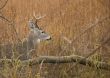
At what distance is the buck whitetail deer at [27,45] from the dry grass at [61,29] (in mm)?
118

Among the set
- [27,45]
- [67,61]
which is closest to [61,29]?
[27,45]

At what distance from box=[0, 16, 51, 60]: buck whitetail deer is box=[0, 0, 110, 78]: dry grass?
12 cm

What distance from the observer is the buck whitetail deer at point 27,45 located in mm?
4520

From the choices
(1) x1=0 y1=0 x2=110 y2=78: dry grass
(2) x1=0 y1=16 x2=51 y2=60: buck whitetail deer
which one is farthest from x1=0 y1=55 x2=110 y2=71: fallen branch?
(2) x1=0 y1=16 x2=51 y2=60: buck whitetail deer

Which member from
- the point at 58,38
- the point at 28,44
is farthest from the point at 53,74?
the point at 28,44

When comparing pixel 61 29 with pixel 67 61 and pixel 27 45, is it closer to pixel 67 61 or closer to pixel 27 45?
pixel 27 45

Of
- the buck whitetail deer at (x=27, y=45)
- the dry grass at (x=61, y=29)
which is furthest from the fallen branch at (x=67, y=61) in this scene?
the buck whitetail deer at (x=27, y=45)

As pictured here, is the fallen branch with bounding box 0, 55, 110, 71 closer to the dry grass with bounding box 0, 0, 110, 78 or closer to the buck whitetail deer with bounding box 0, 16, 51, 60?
the dry grass with bounding box 0, 0, 110, 78

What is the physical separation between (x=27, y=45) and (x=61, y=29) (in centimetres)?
56

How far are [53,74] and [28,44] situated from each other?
4.57ft

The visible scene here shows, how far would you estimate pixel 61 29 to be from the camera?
533 centimetres

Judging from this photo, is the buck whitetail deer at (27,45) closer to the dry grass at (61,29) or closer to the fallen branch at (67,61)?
the dry grass at (61,29)

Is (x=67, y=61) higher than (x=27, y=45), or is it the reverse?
(x=27, y=45)

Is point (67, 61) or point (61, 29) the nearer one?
point (67, 61)
